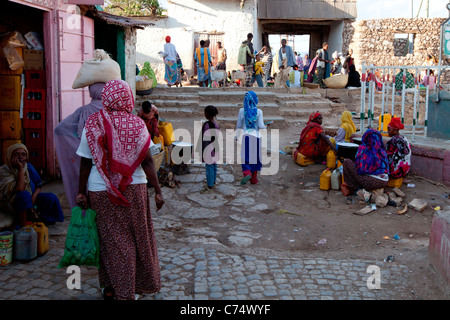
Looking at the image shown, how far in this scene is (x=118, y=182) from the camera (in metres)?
3.28

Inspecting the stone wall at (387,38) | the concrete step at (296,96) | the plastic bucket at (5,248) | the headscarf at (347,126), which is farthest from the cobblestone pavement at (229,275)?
the stone wall at (387,38)

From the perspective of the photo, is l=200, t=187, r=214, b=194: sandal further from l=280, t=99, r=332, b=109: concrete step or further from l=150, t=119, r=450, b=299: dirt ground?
l=280, t=99, r=332, b=109: concrete step

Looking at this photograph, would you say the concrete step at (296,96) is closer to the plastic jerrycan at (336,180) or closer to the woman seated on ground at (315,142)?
the woman seated on ground at (315,142)

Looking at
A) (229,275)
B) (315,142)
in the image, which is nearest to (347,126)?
(315,142)

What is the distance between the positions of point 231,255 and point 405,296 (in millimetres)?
1659

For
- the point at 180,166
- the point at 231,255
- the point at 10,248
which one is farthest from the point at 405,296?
the point at 180,166

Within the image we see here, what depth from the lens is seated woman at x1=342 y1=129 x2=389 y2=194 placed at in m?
6.51

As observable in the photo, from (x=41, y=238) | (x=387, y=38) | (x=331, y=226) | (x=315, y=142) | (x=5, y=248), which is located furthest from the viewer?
(x=387, y=38)

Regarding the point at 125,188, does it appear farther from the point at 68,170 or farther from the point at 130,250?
the point at 68,170

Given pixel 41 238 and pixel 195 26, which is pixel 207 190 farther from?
pixel 195 26

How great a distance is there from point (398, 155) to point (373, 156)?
1.61 feet

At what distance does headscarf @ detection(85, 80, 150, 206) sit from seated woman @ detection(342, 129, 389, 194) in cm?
415

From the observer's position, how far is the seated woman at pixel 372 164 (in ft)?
21.4

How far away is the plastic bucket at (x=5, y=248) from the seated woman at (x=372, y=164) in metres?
4.59
